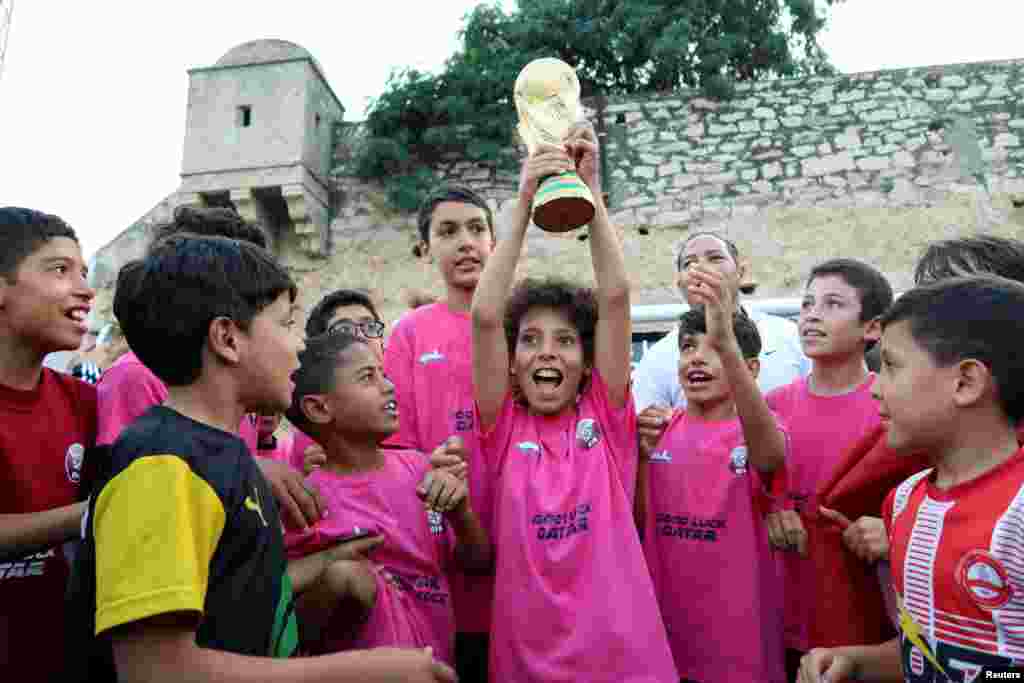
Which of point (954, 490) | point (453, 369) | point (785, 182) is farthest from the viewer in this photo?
point (785, 182)

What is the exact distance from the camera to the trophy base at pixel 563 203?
189cm

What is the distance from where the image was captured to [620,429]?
7.09 ft

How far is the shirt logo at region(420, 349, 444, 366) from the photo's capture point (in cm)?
260

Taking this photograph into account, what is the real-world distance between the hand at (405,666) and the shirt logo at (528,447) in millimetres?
888

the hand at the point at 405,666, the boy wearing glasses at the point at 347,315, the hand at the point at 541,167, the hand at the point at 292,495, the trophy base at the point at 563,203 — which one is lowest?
the hand at the point at 405,666

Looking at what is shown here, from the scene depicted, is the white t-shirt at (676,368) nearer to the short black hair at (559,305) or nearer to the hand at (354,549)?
the short black hair at (559,305)

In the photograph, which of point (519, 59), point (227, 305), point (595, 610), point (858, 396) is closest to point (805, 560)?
point (858, 396)

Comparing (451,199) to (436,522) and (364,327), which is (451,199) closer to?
(364,327)

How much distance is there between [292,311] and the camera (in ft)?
Result: 5.40

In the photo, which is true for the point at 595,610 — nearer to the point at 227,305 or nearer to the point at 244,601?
the point at 244,601

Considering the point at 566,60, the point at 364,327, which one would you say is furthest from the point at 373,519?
the point at 566,60

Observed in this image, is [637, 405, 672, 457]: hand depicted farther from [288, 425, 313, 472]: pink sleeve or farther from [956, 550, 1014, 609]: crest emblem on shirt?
[288, 425, 313, 472]: pink sleeve

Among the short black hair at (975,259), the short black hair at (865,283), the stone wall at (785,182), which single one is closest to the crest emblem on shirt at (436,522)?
the short black hair at (975,259)

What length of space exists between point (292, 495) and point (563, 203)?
0.97m
